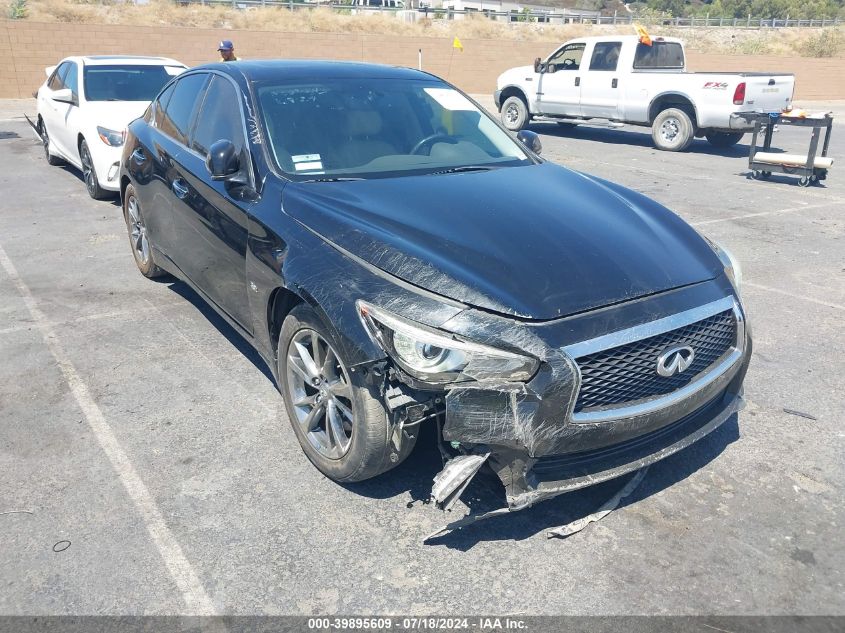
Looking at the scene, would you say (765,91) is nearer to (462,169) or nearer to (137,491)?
(462,169)

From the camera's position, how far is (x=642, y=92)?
47.8 ft

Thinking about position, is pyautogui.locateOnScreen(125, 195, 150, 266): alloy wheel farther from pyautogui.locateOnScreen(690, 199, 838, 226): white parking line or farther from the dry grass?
the dry grass

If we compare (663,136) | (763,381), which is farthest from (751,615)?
(663,136)

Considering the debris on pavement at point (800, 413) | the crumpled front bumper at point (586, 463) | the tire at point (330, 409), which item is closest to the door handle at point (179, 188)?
the tire at point (330, 409)

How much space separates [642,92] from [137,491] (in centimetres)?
1363

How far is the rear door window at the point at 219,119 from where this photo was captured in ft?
13.5

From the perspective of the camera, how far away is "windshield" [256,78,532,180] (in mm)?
3891

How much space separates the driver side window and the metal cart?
5307 mm

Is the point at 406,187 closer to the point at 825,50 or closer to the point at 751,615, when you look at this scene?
the point at 751,615

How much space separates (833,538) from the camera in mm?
3014

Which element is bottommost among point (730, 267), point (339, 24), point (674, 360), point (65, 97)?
point (674, 360)

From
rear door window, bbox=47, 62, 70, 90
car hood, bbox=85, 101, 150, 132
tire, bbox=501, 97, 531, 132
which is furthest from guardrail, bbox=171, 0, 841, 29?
car hood, bbox=85, 101, 150, 132

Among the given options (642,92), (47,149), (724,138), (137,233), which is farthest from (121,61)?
(724,138)

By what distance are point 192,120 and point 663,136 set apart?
11774 millimetres
